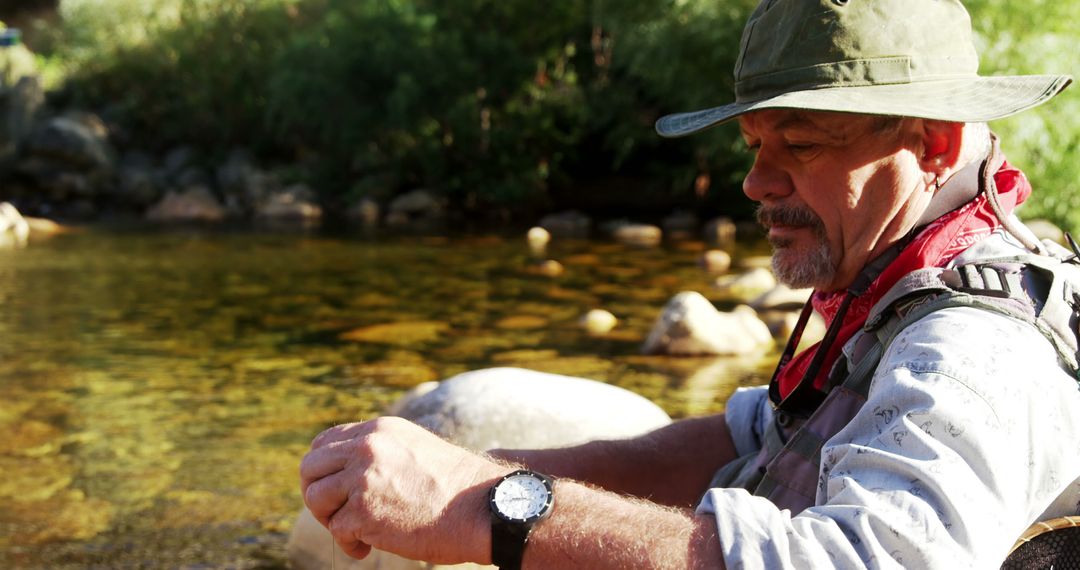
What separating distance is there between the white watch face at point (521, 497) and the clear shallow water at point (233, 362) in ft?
9.86

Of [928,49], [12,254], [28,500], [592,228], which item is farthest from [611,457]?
[592,228]

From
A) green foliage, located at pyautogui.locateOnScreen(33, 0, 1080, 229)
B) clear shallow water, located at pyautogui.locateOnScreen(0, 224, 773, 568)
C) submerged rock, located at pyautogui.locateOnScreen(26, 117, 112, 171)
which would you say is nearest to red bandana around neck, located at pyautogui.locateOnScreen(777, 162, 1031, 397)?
clear shallow water, located at pyautogui.locateOnScreen(0, 224, 773, 568)

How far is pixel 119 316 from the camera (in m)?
10.2

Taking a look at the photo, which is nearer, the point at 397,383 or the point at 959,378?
the point at 959,378

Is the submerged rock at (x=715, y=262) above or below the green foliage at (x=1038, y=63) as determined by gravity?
below

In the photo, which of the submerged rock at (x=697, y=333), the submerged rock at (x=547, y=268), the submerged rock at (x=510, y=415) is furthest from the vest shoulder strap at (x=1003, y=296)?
the submerged rock at (x=547, y=268)

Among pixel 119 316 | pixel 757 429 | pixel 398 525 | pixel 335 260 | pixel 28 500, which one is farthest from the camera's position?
pixel 335 260

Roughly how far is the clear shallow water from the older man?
2914 mm

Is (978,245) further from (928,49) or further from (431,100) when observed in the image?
(431,100)

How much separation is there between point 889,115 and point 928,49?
0.16m

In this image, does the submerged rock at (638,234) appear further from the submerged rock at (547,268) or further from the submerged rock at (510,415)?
the submerged rock at (510,415)

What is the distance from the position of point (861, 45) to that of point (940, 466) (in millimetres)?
763

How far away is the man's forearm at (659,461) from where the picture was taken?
2.52 meters

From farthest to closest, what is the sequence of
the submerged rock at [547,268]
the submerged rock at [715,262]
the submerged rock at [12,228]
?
the submerged rock at [12,228], the submerged rock at [715,262], the submerged rock at [547,268]
